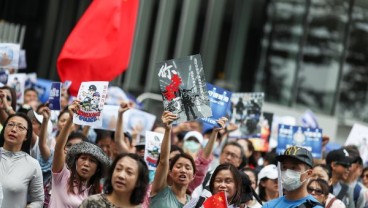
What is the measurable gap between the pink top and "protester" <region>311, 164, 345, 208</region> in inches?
105

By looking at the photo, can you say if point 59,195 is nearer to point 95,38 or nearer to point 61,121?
point 61,121

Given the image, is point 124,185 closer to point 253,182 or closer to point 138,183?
point 138,183

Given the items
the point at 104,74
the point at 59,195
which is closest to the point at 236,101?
the point at 104,74

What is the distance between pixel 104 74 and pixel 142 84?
319 inches

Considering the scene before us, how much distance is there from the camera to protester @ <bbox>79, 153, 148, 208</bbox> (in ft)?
24.4

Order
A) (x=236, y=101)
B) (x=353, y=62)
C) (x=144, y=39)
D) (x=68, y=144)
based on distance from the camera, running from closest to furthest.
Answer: (x=68, y=144), (x=236, y=101), (x=144, y=39), (x=353, y=62)

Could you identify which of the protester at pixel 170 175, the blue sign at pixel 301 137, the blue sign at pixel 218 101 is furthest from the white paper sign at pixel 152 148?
the blue sign at pixel 301 137

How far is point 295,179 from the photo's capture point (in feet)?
27.3

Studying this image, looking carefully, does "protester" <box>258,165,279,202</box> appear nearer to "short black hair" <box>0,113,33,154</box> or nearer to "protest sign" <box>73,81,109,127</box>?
"protest sign" <box>73,81,109,127</box>

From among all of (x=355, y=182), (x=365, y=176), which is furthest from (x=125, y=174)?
(x=365, y=176)

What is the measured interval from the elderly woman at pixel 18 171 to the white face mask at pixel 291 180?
219 cm

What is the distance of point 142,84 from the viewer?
22234mm

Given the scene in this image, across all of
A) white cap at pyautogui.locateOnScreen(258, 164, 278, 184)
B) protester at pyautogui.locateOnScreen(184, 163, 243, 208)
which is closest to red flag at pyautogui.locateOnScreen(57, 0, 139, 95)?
white cap at pyautogui.locateOnScreen(258, 164, 278, 184)

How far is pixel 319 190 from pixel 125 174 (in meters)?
3.31
